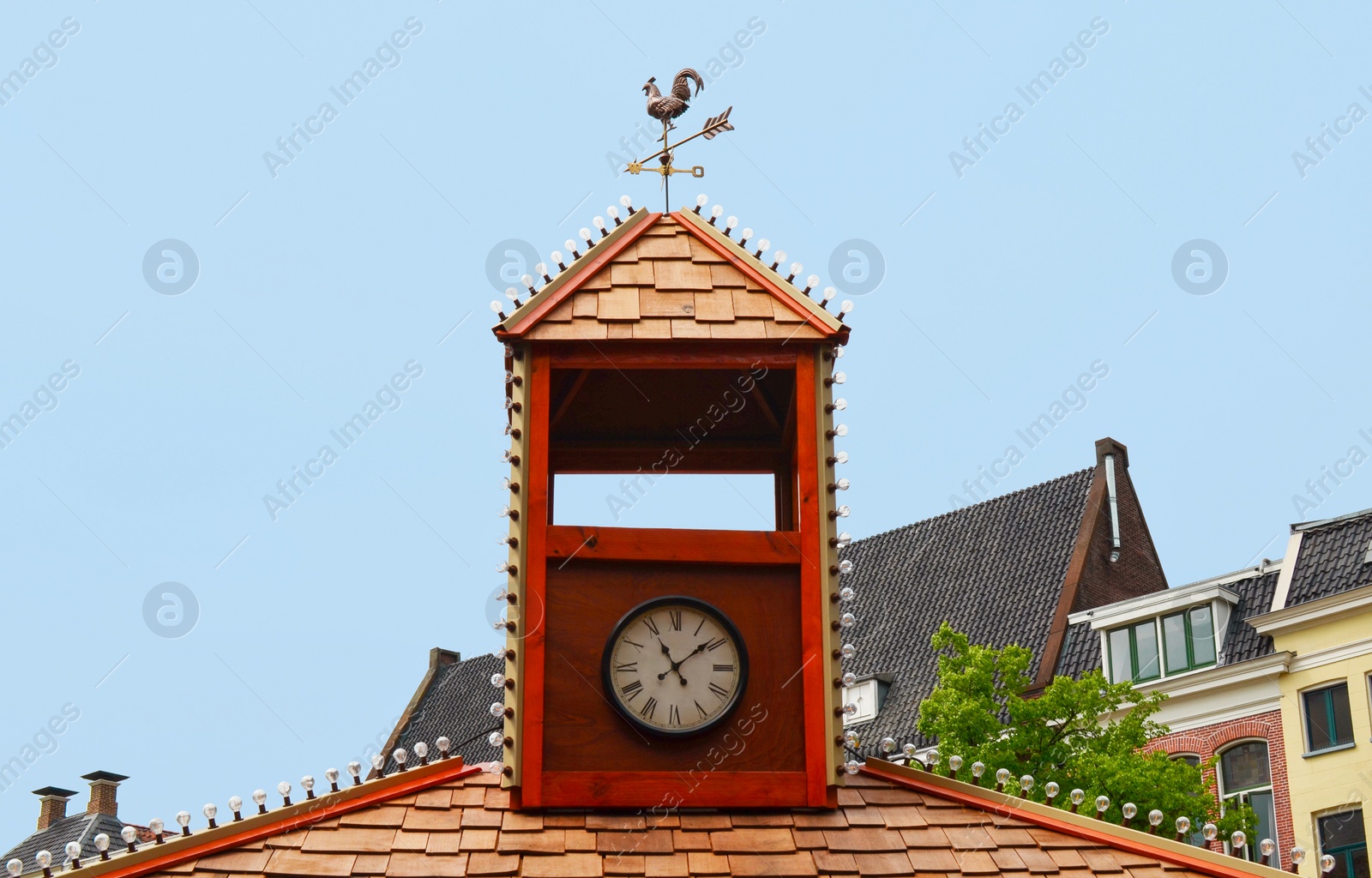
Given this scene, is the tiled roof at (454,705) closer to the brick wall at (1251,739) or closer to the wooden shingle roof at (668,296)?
the brick wall at (1251,739)

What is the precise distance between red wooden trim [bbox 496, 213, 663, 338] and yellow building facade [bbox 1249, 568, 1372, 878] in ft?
80.9

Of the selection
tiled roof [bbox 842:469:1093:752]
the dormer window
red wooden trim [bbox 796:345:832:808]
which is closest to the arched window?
the dormer window

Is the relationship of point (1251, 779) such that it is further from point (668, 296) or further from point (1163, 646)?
point (668, 296)

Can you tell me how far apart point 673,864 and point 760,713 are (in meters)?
1.34

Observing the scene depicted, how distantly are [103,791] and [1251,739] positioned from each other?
99.8 feet

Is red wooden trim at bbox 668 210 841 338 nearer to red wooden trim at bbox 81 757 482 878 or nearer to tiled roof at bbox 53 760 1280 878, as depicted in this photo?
tiled roof at bbox 53 760 1280 878

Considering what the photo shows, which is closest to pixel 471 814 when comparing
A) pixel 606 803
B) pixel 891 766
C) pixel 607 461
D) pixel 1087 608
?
pixel 606 803

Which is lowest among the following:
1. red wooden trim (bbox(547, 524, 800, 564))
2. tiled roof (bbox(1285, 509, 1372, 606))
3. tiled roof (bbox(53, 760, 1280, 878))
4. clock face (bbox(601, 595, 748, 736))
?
tiled roof (bbox(53, 760, 1280, 878))

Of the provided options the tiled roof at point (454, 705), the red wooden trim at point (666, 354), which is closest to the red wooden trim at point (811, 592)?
the red wooden trim at point (666, 354)

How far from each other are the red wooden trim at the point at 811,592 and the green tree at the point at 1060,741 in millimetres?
13611

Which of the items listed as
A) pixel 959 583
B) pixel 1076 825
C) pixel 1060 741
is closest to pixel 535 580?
pixel 1076 825

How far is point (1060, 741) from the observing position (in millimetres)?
26609

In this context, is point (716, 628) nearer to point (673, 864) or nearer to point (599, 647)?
point (599, 647)

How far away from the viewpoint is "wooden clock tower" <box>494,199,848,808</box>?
11141 mm
